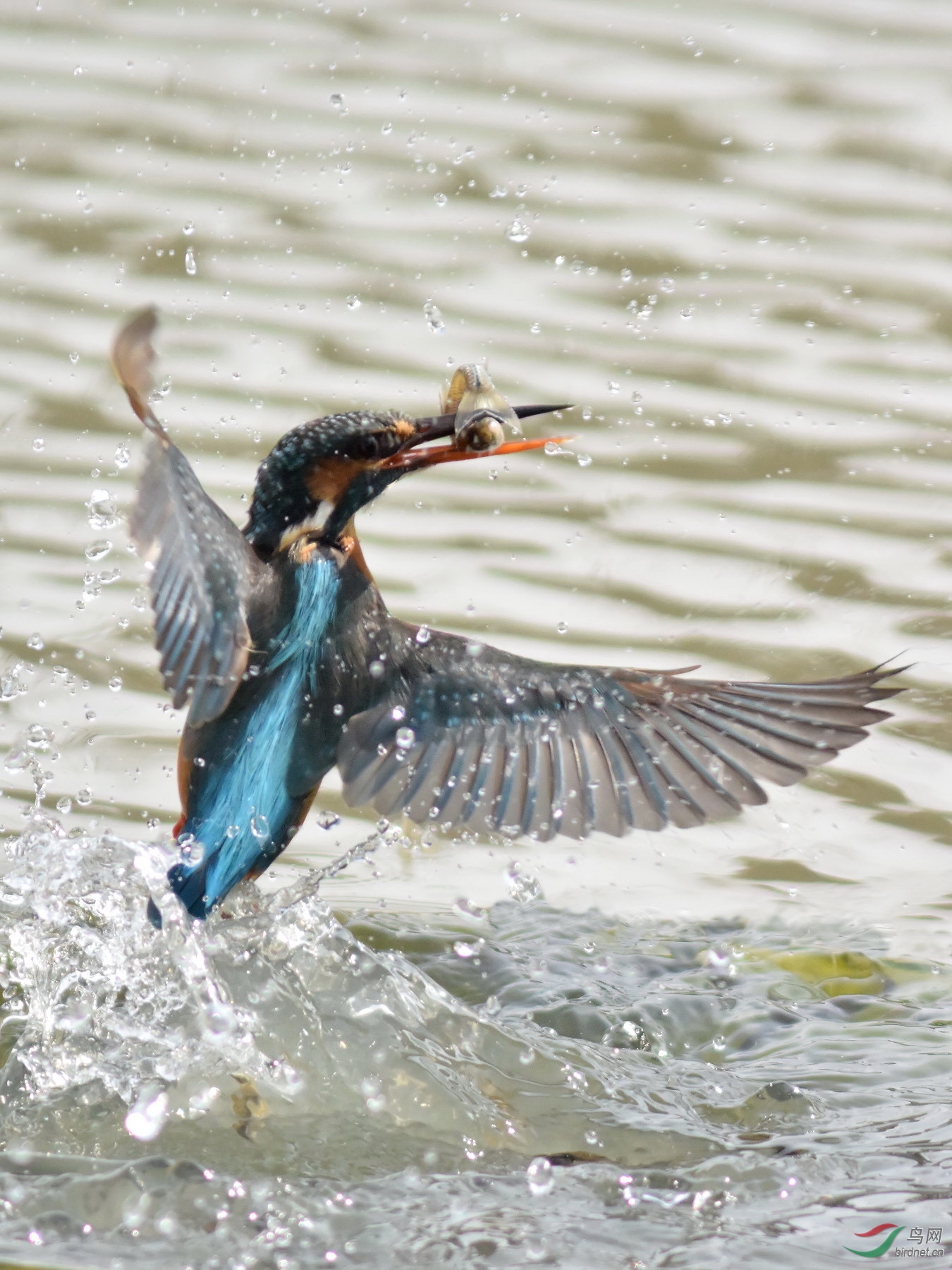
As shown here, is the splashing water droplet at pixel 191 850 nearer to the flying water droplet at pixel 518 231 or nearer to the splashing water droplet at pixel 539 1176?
the splashing water droplet at pixel 539 1176

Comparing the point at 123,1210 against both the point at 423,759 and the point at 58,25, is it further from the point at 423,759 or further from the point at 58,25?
the point at 58,25

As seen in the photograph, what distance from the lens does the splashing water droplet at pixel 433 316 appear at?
6121 mm

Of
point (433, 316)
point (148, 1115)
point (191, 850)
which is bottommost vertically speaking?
point (148, 1115)

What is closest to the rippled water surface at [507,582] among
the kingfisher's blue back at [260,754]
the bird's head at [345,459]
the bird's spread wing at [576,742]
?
the kingfisher's blue back at [260,754]

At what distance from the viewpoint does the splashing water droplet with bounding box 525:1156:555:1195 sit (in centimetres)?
321

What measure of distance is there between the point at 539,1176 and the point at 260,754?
958 millimetres

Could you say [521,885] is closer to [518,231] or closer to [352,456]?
[352,456]

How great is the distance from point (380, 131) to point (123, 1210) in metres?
4.98

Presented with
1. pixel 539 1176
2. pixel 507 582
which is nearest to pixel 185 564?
pixel 539 1176

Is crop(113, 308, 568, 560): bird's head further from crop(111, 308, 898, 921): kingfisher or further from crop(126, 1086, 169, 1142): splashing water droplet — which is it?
crop(126, 1086, 169, 1142): splashing water droplet

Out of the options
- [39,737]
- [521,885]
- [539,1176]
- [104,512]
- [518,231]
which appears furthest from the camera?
[518,231]

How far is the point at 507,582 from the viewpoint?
5.32m

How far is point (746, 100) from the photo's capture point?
7570mm

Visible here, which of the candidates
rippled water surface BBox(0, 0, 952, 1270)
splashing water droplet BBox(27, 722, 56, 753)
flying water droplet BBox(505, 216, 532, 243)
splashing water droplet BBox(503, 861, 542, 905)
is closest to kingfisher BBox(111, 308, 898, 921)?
rippled water surface BBox(0, 0, 952, 1270)
